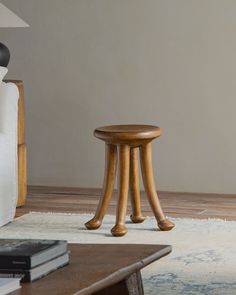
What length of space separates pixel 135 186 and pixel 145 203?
745 millimetres

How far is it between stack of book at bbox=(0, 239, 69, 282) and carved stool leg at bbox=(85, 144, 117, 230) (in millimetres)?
1954

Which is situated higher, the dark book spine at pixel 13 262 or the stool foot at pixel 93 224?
the dark book spine at pixel 13 262

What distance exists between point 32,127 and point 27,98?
188mm

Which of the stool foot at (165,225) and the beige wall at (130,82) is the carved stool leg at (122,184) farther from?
the beige wall at (130,82)

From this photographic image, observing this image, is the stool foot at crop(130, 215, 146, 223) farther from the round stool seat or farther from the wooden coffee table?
the wooden coffee table

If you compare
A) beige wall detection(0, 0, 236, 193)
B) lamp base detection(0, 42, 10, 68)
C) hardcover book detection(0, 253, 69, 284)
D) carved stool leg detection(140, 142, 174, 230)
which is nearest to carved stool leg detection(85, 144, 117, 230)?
carved stool leg detection(140, 142, 174, 230)

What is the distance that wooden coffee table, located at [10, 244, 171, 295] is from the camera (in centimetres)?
174

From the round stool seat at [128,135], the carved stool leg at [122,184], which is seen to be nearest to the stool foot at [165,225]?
the carved stool leg at [122,184]

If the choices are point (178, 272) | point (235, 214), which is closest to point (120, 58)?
point (235, 214)

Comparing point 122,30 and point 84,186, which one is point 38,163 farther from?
point 122,30

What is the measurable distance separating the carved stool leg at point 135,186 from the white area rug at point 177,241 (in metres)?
0.04

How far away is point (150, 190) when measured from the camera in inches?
154

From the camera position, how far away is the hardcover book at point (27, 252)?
1.81 metres

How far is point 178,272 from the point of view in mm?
3059
